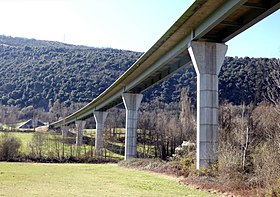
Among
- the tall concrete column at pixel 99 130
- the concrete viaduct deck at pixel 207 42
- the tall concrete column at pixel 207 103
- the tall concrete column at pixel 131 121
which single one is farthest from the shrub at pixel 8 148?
the tall concrete column at pixel 207 103

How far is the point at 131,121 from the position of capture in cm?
4425

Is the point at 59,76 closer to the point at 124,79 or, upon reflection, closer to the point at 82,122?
the point at 82,122

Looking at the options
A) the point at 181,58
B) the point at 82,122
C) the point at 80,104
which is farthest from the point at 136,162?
the point at 80,104

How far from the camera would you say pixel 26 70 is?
136 m

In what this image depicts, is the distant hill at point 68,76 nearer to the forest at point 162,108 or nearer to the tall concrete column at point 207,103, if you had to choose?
the forest at point 162,108

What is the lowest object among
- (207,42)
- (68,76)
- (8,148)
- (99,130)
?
(8,148)

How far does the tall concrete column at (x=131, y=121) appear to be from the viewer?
1742 inches

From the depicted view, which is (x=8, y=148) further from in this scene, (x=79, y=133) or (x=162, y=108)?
(x=162, y=108)

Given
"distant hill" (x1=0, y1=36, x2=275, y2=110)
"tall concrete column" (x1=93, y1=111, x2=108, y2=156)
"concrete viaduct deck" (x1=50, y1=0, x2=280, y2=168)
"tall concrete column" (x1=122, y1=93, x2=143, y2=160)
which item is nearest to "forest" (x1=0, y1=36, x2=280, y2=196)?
"distant hill" (x1=0, y1=36, x2=275, y2=110)

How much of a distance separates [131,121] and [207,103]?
2225 centimetres

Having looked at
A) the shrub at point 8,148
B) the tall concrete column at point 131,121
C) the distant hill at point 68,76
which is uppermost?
the distant hill at point 68,76

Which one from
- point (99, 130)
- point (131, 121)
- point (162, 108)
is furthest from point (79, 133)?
point (131, 121)

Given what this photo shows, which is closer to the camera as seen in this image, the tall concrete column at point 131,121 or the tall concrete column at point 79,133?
the tall concrete column at point 131,121

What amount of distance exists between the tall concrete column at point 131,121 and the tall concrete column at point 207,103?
21818 millimetres
